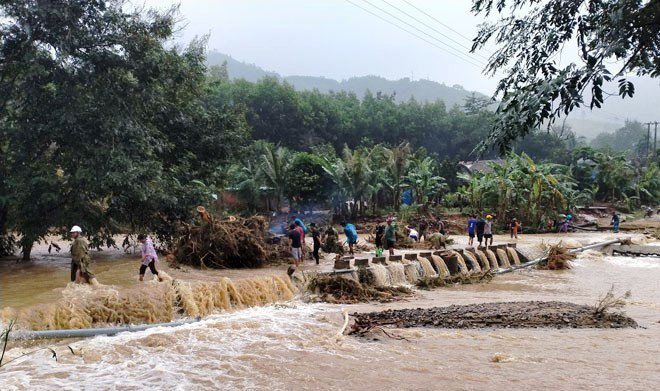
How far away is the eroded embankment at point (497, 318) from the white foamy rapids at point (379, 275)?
3177mm

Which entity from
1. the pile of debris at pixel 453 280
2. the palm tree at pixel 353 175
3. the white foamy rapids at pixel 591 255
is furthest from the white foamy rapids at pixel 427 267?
the palm tree at pixel 353 175

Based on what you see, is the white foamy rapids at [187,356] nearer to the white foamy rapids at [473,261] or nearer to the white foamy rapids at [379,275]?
the white foamy rapids at [379,275]

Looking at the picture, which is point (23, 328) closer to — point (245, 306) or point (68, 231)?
point (245, 306)

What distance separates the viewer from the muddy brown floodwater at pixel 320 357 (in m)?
8.17

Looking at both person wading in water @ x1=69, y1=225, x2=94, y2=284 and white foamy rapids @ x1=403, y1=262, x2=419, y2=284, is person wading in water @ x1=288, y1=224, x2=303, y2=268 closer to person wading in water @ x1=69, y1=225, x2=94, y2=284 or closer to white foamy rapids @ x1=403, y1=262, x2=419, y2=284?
white foamy rapids @ x1=403, y1=262, x2=419, y2=284

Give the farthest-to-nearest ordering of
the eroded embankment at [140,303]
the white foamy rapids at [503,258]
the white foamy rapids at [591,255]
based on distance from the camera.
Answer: the white foamy rapids at [591,255], the white foamy rapids at [503,258], the eroded embankment at [140,303]

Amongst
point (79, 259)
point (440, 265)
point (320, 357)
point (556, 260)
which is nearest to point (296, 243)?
point (440, 265)

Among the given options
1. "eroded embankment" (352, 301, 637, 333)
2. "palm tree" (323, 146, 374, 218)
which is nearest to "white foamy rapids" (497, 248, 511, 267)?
"eroded embankment" (352, 301, 637, 333)

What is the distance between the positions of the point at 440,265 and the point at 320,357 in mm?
10004

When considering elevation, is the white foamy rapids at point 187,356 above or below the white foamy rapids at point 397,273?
below

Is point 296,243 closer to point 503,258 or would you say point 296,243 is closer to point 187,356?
point 187,356

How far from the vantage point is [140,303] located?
38.2ft

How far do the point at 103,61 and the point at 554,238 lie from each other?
74.0ft

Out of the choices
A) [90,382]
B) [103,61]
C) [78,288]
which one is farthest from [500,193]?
[90,382]
